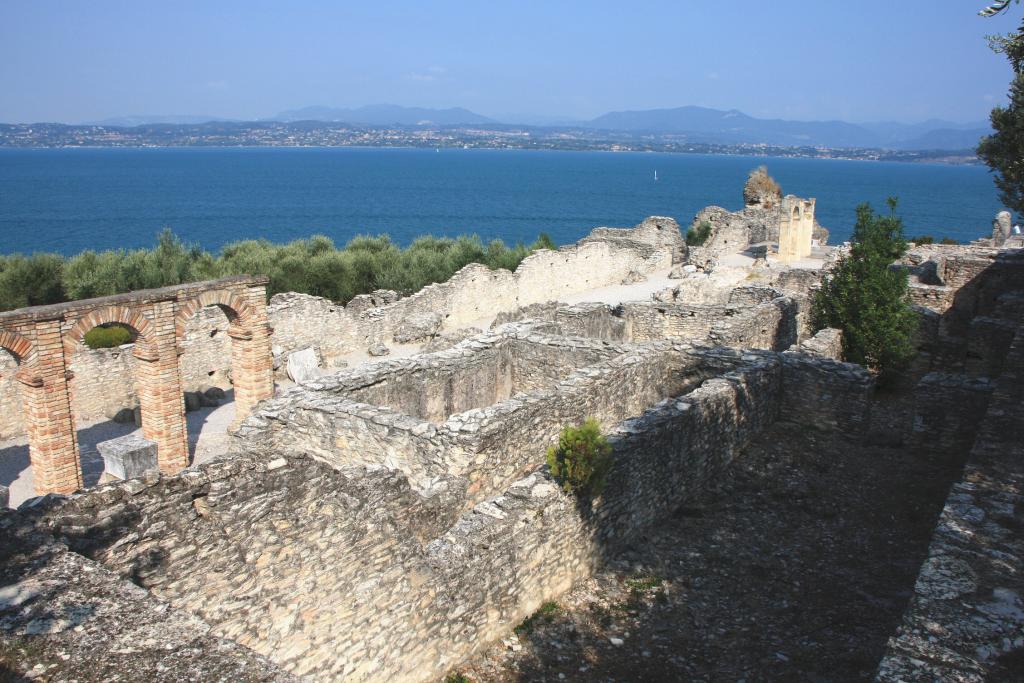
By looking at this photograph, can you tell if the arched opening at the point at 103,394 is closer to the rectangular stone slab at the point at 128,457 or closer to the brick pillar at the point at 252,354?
the brick pillar at the point at 252,354

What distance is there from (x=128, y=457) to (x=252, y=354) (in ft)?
10.8

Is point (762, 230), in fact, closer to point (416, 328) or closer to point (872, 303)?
point (416, 328)

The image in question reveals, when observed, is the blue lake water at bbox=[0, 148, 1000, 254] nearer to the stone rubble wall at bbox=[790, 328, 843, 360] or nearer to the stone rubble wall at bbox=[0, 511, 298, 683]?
the stone rubble wall at bbox=[790, 328, 843, 360]

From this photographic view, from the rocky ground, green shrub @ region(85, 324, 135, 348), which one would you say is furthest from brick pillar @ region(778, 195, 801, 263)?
green shrub @ region(85, 324, 135, 348)

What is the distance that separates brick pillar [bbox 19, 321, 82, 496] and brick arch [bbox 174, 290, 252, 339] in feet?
6.94

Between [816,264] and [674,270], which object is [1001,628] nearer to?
[816,264]

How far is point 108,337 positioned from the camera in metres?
19.9

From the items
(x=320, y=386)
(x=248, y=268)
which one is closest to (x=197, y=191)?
(x=248, y=268)

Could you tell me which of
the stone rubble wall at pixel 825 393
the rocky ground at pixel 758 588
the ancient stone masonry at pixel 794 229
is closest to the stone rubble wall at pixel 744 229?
the ancient stone masonry at pixel 794 229

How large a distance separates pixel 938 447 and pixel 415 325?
47.9ft

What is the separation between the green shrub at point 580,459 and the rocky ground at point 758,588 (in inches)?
44.4

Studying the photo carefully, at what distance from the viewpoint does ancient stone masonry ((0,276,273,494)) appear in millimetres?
12391

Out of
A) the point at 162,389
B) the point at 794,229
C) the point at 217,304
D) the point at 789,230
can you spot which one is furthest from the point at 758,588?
the point at 794,229

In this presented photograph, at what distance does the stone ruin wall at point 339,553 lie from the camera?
519 cm
